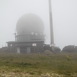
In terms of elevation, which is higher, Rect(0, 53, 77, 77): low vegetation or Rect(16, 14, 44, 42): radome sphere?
Rect(16, 14, 44, 42): radome sphere

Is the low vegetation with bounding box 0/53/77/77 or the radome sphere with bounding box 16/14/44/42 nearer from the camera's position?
the low vegetation with bounding box 0/53/77/77

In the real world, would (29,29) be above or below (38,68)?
above

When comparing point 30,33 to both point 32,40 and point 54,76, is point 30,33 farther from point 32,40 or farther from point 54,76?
point 54,76

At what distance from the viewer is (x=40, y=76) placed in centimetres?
2108

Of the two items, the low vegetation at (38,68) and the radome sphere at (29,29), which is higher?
the radome sphere at (29,29)

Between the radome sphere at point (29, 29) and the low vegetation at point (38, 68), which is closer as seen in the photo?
the low vegetation at point (38, 68)

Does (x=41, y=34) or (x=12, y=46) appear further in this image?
(x=41, y=34)

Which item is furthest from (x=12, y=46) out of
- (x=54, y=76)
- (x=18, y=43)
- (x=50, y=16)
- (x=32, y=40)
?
(x=54, y=76)

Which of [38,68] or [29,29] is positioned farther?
[29,29]

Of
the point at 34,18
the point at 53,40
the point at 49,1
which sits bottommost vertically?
the point at 53,40

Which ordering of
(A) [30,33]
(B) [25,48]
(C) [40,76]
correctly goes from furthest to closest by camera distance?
(A) [30,33]
(B) [25,48]
(C) [40,76]

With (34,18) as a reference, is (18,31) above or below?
below

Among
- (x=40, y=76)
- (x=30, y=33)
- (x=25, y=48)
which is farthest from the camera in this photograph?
(x=30, y=33)

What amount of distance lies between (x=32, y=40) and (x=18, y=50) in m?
6.42
